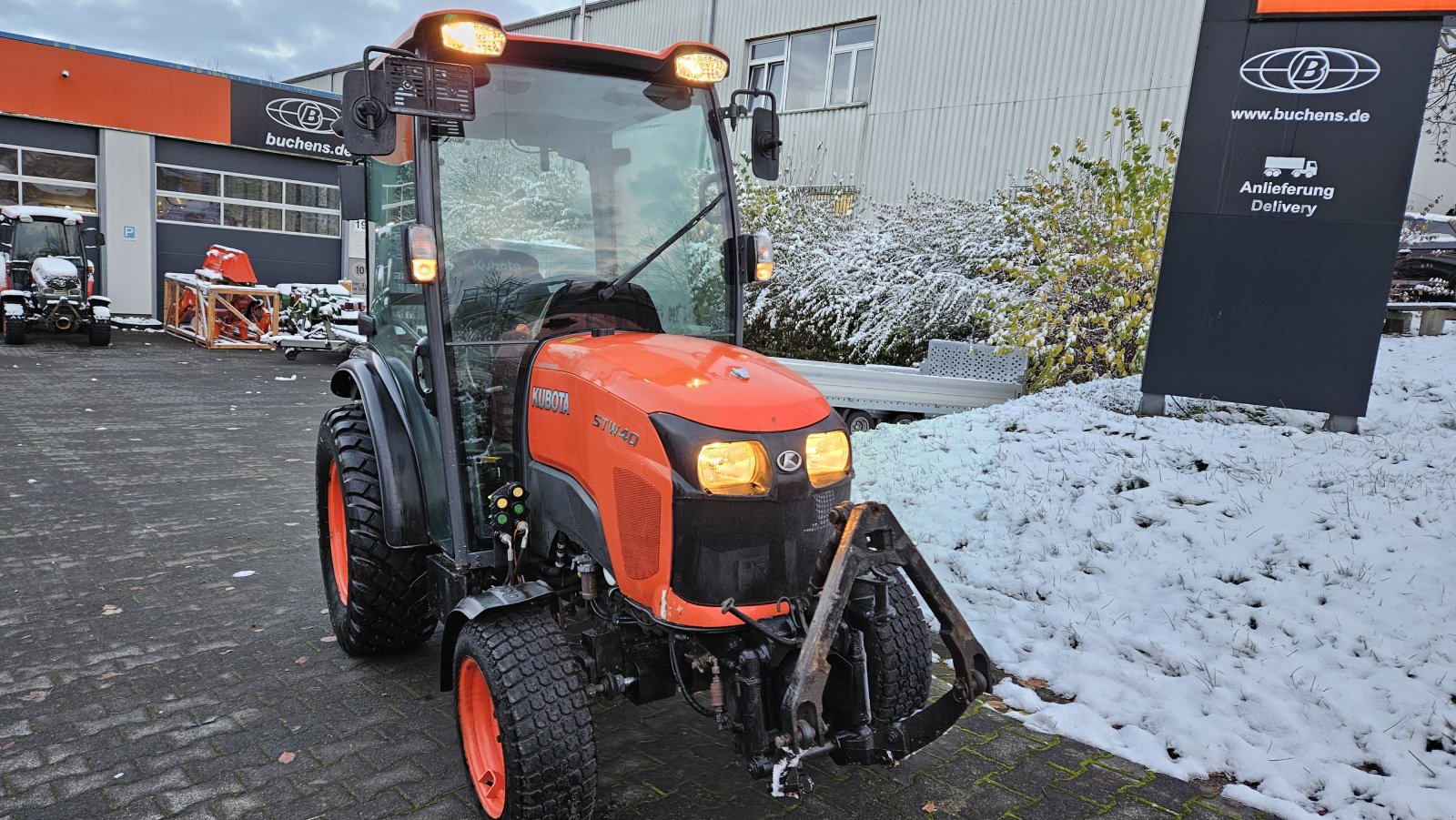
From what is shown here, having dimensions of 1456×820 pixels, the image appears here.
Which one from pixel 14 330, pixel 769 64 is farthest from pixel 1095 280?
pixel 14 330

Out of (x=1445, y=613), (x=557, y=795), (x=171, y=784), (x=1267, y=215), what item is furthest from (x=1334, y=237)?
(x=171, y=784)

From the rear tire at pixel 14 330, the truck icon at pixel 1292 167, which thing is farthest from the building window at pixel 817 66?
the rear tire at pixel 14 330

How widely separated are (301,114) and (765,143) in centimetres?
1875

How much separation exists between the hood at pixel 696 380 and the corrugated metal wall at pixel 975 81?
34.9ft

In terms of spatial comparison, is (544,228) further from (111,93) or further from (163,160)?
(163,160)

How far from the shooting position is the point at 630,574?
8.08 feet

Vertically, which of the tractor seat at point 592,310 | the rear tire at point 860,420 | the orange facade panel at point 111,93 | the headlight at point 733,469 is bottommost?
the rear tire at point 860,420

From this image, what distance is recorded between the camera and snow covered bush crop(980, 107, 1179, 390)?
7164 mm

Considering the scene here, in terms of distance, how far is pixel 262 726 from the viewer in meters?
3.21

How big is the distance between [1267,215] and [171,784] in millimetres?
6193

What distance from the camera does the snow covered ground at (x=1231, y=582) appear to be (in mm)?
3164

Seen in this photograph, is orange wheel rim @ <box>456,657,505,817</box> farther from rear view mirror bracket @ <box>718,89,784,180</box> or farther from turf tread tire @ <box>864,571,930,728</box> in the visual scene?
rear view mirror bracket @ <box>718,89,784,180</box>

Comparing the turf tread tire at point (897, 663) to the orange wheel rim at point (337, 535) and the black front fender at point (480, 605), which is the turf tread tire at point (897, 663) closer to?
the black front fender at point (480, 605)

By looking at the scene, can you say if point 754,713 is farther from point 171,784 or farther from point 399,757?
point 171,784
